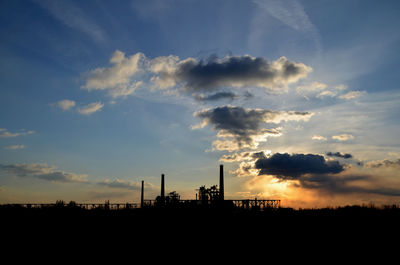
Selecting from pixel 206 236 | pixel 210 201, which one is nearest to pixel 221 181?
pixel 210 201

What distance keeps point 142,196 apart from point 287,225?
128 ft

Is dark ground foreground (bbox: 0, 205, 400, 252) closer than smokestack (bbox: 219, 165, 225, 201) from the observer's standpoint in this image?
Yes

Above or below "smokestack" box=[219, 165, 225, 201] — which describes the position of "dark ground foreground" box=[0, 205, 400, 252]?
below

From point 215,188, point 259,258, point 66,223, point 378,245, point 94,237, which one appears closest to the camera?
point 259,258

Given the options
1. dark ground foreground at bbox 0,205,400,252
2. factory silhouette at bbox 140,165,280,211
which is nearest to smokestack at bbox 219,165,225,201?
factory silhouette at bbox 140,165,280,211

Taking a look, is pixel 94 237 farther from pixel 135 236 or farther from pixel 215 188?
pixel 215 188

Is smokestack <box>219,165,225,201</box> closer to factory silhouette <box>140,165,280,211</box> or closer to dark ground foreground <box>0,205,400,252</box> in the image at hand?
factory silhouette <box>140,165,280,211</box>

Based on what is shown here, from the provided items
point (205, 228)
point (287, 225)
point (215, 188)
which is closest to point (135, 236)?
point (205, 228)

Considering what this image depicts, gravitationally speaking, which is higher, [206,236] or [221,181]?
[221,181]

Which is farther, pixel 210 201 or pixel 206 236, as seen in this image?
pixel 210 201

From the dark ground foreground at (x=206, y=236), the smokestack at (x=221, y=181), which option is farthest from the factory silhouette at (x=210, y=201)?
the dark ground foreground at (x=206, y=236)

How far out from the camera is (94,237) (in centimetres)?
1425

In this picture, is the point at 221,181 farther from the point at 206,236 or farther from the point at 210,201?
the point at 206,236

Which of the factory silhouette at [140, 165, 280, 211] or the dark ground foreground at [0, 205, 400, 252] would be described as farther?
the factory silhouette at [140, 165, 280, 211]
